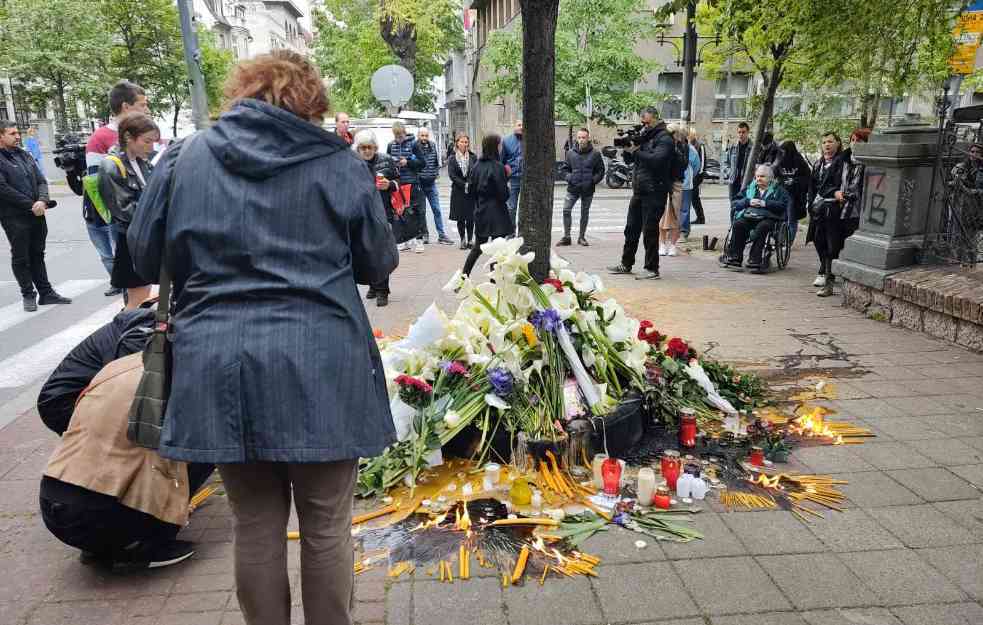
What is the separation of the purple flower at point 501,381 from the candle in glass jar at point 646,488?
2.43ft

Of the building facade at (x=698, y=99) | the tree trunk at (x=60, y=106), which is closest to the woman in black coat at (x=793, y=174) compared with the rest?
the building facade at (x=698, y=99)

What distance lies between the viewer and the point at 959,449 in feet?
12.6

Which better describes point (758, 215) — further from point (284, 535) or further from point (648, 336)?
point (284, 535)

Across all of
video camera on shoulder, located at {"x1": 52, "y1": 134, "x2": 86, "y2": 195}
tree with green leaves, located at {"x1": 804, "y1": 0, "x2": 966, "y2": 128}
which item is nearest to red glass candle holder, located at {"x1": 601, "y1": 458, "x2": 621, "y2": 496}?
tree with green leaves, located at {"x1": 804, "y1": 0, "x2": 966, "y2": 128}

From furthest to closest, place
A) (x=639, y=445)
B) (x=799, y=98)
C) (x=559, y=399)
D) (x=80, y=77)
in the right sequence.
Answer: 1. (x=80, y=77)
2. (x=799, y=98)
3. (x=639, y=445)
4. (x=559, y=399)

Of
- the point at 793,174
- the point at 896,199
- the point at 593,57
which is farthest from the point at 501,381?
the point at 593,57

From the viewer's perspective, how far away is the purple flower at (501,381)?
3510 millimetres

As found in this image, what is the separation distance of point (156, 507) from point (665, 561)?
1.96 m

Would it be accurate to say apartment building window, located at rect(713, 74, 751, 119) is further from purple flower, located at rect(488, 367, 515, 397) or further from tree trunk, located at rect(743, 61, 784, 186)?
purple flower, located at rect(488, 367, 515, 397)

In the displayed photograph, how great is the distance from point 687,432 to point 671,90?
2854 centimetres

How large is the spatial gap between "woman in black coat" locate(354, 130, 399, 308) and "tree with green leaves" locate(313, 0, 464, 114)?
537 inches

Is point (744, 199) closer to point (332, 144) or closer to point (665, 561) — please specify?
point (665, 561)

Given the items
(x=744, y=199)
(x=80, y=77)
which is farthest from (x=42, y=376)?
(x=80, y=77)

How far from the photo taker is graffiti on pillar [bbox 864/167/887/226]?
6.66 meters
